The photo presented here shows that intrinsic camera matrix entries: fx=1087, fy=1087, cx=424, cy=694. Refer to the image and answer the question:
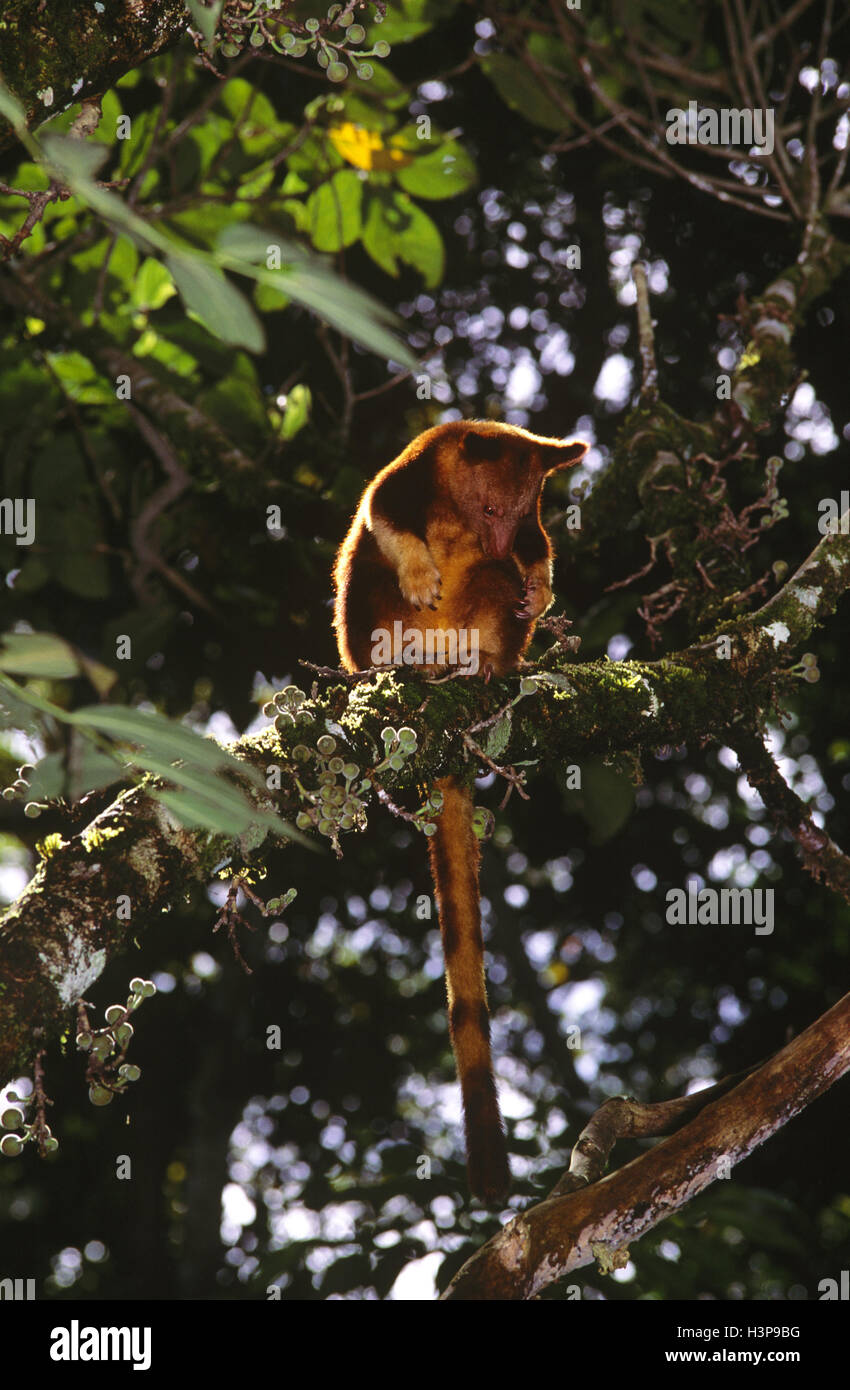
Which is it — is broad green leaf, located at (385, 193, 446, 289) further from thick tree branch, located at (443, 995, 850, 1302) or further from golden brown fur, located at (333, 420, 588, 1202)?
thick tree branch, located at (443, 995, 850, 1302)

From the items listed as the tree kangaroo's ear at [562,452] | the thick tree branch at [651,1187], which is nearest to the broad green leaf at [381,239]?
the tree kangaroo's ear at [562,452]

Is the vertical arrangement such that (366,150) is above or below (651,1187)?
above

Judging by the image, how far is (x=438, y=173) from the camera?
160 inches

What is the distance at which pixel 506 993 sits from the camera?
6.43 metres

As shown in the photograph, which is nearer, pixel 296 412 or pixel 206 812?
pixel 206 812

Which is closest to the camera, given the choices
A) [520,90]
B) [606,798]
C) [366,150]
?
[606,798]

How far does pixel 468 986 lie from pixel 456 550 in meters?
1.20

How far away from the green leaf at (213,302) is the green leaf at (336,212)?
3.78 meters

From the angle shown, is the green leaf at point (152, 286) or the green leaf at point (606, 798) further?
the green leaf at point (152, 286)

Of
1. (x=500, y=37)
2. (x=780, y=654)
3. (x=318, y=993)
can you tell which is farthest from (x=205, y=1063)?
(x=500, y=37)

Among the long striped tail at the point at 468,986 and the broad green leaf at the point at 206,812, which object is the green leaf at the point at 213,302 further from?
the long striped tail at the point at 468,986

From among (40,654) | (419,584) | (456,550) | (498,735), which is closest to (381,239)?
(456,550)

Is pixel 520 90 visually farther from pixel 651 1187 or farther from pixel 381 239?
pixel 651 1187

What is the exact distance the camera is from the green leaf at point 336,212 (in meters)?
4.19
